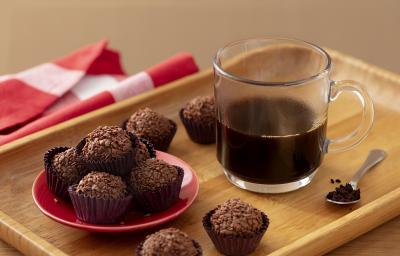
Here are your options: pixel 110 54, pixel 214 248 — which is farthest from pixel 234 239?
pixel 110 54

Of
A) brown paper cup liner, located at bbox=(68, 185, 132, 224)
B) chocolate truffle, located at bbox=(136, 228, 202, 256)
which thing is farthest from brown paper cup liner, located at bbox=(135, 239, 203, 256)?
brown paper cup liner, located at bbox=(68, 185, 132, 224)

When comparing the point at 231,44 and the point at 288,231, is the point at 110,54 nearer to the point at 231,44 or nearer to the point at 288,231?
the point at 231,44

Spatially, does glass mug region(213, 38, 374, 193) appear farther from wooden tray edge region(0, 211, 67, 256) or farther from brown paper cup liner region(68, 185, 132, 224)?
wooden tray edge region(0, 211, 67, 256)

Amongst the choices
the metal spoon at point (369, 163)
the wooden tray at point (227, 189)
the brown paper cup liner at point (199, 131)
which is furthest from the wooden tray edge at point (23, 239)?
the metal spoon at point (369, 163)

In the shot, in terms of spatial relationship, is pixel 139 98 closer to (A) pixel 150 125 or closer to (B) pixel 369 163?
(A) pixel 150 125

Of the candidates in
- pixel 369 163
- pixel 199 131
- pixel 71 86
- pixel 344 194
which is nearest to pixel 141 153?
pixel 199 131

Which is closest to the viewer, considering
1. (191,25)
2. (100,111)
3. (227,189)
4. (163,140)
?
(227,189)
